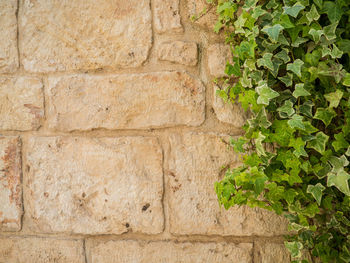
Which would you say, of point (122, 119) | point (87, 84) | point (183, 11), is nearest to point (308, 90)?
point (183, 11)

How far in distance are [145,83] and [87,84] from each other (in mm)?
264

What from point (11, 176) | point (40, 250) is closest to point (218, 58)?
point (11, 176)

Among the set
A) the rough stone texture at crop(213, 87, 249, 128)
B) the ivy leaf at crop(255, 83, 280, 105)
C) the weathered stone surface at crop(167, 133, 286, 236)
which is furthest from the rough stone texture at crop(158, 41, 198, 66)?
the ivy leaf at crop(255, 83, 280, 105)

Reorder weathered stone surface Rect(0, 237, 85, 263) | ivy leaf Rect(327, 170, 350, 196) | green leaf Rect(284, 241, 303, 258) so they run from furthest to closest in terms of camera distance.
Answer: weathered stone surface Rect(0, 237, 85, 263)
green leaf Rect(284, 241, 303, 258)
ivy leaf Rect(327, 170, 350, 196)

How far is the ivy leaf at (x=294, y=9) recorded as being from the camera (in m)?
1.09

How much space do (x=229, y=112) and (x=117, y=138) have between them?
498 millimetres

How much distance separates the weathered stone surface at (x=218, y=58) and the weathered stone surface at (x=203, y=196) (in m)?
0.27

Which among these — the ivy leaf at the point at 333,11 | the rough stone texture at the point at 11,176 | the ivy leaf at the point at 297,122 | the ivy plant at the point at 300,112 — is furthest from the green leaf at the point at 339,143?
the rough stone texture at the point at 11,176

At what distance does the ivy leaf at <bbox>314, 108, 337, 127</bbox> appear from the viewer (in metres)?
1.14

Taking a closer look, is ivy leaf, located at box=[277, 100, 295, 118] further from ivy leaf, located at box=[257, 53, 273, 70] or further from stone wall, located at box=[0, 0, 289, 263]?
stone wall, located at box=[0, 0, 289, 263]

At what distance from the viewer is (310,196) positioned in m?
1.22

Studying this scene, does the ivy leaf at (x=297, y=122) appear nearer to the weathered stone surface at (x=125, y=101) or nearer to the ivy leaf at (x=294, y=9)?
the ivy leaf at (x=294, y=9)

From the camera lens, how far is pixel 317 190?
1.17 m

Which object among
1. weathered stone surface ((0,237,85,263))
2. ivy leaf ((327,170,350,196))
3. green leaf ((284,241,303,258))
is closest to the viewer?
ivy leaf ((327,170,350,196))
